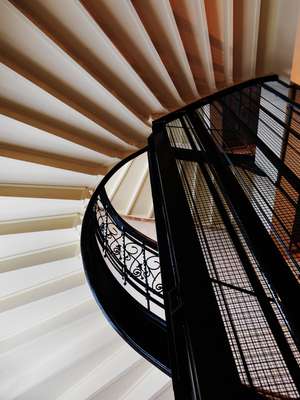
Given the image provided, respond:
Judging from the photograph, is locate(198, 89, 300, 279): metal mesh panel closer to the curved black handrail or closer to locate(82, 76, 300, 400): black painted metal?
locate(82, 76, 300, 400): black painted metal

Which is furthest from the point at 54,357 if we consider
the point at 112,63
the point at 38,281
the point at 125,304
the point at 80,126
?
the point at 112,63

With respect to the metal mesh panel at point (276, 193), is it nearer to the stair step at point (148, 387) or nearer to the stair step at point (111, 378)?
the stair step at point (111, 378)

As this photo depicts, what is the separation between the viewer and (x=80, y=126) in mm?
4195

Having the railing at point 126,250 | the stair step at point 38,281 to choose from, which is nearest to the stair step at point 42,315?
the stair step at point 38,281

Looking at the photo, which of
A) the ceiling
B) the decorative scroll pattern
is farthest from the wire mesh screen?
the ceiling

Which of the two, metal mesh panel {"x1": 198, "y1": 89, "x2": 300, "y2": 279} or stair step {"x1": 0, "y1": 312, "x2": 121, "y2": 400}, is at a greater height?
metal mesh panel {"x1": 198, "y1": 89, "x2": 300, "y2": 279}

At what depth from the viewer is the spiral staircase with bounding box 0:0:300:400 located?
123 inches

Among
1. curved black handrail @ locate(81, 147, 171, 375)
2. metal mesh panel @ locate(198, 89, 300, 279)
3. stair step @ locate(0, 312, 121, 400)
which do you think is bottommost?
stair step @ locate(0, 312, 121, 400)

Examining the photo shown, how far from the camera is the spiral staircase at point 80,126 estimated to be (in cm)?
313

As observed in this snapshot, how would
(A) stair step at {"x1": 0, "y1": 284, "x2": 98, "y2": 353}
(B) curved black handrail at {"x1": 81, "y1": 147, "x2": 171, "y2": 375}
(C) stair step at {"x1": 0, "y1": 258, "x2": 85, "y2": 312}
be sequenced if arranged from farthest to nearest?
(A) stair step at {"x1": 0, "y1": 284, "x2": 98, "y2": 353} < (C) stair step at {"x1": 0, "y1": 258, "x2": 85, "y2": 312} < (B) curved black handrail at {"x1": 81, "y1": 147, "x2": 171, "y2": 375}

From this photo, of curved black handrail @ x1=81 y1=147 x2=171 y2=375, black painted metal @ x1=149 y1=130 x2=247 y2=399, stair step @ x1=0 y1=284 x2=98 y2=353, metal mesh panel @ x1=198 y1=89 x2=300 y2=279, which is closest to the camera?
black painted metal @ x1=149 y1=130 x2=247 y2=399

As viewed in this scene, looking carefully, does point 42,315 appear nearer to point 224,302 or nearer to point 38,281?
point 38,281

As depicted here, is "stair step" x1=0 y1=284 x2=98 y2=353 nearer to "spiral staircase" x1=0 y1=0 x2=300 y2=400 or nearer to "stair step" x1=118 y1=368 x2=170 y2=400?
"spiral staircase" x1=0 y1=0 x2=300 y2=400

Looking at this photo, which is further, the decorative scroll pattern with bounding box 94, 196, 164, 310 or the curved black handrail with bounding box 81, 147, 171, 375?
the decorative scroll pattern with bounding box 94, 196, 164, 310
